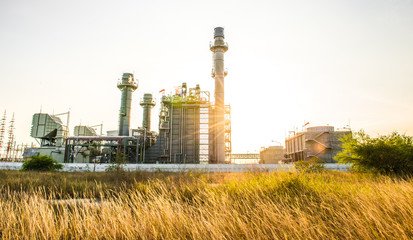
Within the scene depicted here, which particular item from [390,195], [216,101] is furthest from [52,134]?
[390,195]

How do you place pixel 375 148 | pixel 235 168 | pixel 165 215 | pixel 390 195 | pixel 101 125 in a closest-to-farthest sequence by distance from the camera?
pixel 165 215
pixel 390 195
pixel 375 148
pixel 235 168
pixel 101 125

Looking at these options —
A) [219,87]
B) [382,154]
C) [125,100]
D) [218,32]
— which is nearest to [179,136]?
[219,87]

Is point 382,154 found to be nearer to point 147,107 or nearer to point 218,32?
point 218,32

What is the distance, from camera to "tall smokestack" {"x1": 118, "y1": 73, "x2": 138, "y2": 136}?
164ft

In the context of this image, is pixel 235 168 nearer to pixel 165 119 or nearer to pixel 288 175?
pixel 288 175

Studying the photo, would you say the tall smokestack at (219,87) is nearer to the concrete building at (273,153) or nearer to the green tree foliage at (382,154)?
the green tree foliage at (382,154)

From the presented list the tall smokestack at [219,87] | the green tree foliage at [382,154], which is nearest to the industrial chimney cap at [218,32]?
the tall smokestack at [219,87]

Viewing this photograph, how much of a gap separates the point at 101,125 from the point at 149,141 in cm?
3059

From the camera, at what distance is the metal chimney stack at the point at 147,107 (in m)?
61.2

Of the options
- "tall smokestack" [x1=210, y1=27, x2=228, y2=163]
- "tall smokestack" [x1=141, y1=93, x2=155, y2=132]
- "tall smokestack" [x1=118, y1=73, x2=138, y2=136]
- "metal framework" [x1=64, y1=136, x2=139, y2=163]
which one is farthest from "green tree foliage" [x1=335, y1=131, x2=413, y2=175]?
"tall smokestack" [x1=141, y1=93, x2=155, y2=132]

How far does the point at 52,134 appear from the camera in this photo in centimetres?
5175

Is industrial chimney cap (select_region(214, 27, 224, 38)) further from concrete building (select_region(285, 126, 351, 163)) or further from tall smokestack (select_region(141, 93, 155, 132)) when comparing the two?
tall smokestack (select_region(141, 93, 155, 132))

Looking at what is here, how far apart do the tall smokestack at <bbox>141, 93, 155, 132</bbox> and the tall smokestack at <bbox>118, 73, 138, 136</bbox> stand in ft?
28.0

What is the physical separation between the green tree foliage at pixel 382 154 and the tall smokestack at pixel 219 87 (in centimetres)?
2433
